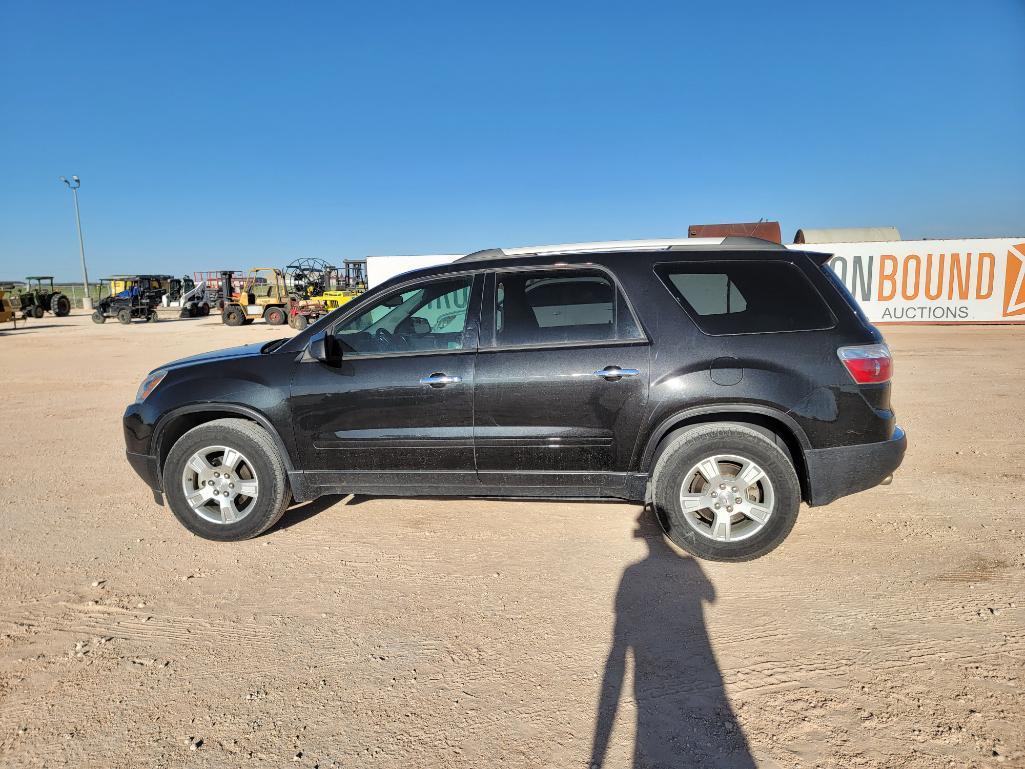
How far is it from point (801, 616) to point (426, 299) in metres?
2.78

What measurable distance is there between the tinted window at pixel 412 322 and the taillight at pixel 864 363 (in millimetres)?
2214

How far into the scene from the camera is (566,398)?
366 centimetres

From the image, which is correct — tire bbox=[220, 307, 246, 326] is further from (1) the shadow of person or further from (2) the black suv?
(1) the shadow of person

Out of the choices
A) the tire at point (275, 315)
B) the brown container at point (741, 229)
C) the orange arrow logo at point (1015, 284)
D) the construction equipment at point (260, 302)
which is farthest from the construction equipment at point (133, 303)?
the orange arrow logo at point (1015, 284)

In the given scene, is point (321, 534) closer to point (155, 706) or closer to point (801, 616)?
point (155, 706)

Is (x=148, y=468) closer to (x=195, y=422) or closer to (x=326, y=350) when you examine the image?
(x=195, y=422)

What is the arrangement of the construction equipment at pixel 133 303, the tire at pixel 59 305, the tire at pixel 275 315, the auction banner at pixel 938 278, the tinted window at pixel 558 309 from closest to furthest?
the tinted window at pixel 558 309
the auction banner at pixel 938 278
the tire at pixel 275 315
the construction equipment at pixel 133 303
the tire at pixel 59 305

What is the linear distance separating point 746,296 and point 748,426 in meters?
0.77

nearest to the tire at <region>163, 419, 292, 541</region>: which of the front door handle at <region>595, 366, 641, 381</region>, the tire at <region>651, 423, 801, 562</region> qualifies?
the front door handle at <region>595, 366, 641, 381</region>

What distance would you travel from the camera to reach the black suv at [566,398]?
3.53 m

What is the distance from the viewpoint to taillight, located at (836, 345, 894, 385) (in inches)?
137

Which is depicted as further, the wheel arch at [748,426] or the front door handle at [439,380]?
the front door handle at [439,380]

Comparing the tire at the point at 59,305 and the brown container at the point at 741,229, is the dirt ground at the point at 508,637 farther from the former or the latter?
the tire at the point at 59,305

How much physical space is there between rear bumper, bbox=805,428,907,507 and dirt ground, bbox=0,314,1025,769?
410mm
